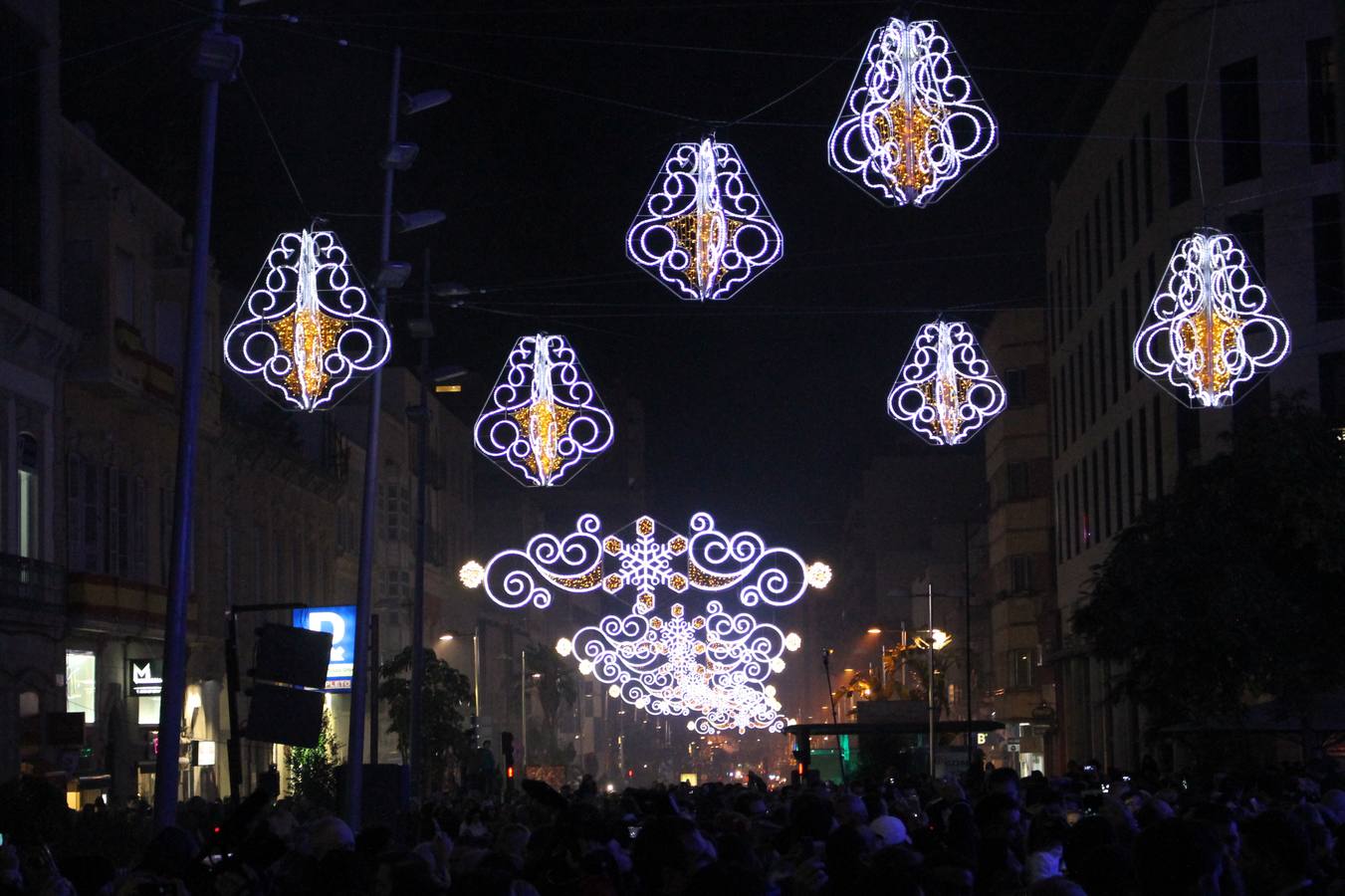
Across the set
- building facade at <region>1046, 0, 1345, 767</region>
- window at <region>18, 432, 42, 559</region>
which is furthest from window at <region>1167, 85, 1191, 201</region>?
window at <region>18, 432, 42, 559</region>

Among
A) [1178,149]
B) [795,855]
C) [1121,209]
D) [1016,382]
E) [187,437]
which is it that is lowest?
[795,855]

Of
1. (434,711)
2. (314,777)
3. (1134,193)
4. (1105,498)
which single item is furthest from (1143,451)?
(314,777)

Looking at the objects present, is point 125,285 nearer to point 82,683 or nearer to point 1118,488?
point 82,683

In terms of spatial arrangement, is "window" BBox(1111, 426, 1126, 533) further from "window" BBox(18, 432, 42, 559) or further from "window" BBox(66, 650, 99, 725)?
"window" BBox(18, 432, 42, 559)

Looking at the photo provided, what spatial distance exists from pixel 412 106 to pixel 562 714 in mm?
93886

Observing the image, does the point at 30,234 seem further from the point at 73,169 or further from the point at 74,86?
the point at 74,86

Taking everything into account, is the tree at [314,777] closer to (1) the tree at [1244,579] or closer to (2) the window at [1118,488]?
(1) the tree at [1244,579]

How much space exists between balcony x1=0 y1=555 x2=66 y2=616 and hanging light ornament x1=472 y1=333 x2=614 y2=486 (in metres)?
10.1

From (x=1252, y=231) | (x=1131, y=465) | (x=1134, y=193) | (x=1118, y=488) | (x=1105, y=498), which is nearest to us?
(x=1252, y=231)

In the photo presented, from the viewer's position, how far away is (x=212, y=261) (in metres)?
49.3

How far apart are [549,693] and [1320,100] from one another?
65296 millimetres

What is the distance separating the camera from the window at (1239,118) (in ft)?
144

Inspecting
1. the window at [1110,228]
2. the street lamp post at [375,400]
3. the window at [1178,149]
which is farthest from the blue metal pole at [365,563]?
the window at [1110,228]

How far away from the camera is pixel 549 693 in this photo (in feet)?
337
